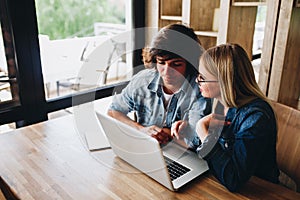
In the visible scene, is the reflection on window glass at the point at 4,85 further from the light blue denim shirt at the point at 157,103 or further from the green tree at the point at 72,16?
the light blue denim shirt at the point at 157,103

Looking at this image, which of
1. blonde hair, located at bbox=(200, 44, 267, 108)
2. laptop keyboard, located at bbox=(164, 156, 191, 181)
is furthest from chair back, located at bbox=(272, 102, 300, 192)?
laptop keyboard, located at bbox=(164, 156, 191, 181)

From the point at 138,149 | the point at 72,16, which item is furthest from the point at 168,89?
the point at 72,16

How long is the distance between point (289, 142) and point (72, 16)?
66.8 inches

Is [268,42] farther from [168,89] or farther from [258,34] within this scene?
[168,89]

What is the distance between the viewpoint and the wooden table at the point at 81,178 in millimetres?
940

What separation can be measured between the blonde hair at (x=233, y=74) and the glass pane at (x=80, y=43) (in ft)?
4.19

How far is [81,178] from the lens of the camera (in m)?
1.03

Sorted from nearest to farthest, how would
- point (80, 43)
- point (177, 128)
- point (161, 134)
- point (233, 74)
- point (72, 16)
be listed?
point (233, 74) → point (177, 128) → point (161, 134) → point (72, 16) → point (80, 43)

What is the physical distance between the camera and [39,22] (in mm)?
1801

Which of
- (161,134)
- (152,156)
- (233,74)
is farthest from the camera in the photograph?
(161,134)

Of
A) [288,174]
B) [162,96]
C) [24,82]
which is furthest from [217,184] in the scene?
[24,82]

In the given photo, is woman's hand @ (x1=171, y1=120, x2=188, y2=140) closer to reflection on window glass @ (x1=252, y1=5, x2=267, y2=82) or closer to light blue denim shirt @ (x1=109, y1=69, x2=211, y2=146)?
light blue denim shirt @ (x1=109, y1=69, x2=211, y2=146)

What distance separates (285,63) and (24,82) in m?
1.61

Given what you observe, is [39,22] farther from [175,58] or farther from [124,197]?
[124,197]
